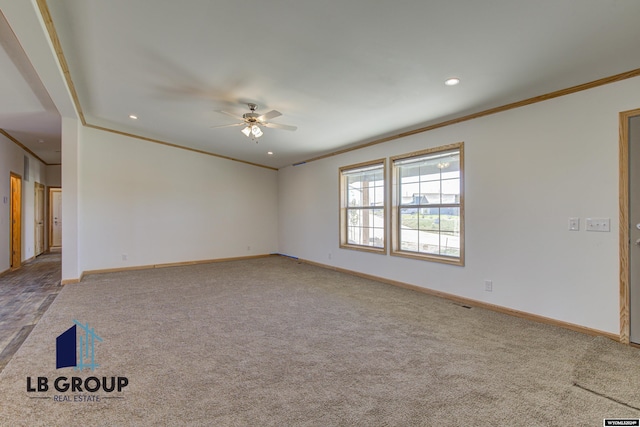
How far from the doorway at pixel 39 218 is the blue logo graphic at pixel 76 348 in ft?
23.8

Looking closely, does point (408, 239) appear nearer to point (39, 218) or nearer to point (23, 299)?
point (23, 299)

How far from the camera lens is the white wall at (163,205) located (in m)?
5.98

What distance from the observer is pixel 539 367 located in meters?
2.35

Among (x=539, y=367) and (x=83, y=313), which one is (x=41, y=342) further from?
(x=539, y=367)

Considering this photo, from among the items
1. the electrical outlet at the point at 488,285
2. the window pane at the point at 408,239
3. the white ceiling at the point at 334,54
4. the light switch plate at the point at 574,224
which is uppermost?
the white ceiling at the point at 334,54

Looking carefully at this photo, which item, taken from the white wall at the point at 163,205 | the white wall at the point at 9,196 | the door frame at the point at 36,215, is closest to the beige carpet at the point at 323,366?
the white wall at the point at 163,205

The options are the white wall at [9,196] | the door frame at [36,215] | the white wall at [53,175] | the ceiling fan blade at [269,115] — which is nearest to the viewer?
the ceiling fan blade at [269,115]

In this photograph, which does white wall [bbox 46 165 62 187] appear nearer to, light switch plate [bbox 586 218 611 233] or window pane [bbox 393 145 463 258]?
window pane [bbox 393 145 463 258]

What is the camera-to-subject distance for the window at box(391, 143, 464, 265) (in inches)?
167

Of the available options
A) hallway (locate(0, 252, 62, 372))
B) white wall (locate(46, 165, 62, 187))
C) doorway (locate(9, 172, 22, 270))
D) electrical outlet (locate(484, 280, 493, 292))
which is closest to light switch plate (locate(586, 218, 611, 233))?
electrical outlet (locate(484, 280, 493, 292))

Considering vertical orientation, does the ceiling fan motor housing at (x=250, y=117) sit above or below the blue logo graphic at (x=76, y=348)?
above

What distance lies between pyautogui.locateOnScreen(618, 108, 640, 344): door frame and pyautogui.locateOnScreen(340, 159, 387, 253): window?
2.96 m

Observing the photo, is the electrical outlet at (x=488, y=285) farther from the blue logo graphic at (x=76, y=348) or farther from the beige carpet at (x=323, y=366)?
the blue logo graphic at (x=76, y=348)

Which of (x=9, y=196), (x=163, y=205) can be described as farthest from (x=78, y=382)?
(x=9, y=196)
